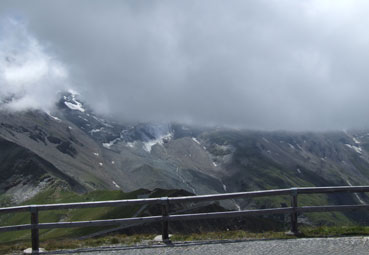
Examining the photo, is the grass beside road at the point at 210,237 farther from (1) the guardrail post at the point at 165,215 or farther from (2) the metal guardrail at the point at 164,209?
(2) the metal guardrail at the point at 164,209

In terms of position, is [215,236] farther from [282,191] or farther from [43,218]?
[43,218]

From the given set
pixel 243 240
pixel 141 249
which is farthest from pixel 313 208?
pixel 141 249

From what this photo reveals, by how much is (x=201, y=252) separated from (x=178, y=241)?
2.28m

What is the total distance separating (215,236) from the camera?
20.9 metres

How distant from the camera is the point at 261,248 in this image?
18.2 meters

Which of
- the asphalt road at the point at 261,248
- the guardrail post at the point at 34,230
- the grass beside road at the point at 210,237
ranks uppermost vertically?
the guardrail post at the point at 34,230

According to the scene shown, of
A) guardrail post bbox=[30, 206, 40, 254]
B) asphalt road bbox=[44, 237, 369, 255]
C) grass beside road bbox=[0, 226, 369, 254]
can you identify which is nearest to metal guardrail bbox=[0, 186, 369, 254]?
guardrail post bbox=[30, 206, 40, 254]

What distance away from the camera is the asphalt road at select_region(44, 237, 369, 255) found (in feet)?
57.7

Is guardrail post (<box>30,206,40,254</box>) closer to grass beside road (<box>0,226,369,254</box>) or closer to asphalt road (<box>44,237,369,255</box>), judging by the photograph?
grass beside road (<box>0,226,369,254</box>)

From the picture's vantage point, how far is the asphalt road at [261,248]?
1759 centimetres

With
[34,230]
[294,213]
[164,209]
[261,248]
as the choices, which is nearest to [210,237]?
[164,209]

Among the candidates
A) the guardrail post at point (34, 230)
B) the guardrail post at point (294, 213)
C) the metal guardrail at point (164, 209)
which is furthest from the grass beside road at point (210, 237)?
the metal guardrail at point (164, 209)

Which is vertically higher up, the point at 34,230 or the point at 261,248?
the point at 34,230

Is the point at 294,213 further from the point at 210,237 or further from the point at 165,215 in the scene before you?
the point at 165,215
